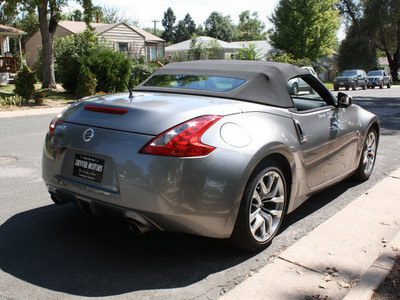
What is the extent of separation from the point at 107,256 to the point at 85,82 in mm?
16166

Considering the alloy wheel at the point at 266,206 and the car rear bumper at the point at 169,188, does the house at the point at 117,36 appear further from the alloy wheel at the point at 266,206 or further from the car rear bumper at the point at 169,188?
the car rear bumper at the point at 169,188

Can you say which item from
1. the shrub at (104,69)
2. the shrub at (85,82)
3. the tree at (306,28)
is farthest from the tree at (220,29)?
the shrub at (85,82)

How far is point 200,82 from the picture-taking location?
164 inches

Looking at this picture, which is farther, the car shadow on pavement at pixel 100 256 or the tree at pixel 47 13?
the tree at pixel 47 13

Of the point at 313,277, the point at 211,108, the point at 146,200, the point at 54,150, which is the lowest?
the point at 313,277

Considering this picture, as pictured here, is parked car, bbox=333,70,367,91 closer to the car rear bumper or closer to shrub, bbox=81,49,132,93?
shrub, bbox=81,49,132,93

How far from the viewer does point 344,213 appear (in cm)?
450

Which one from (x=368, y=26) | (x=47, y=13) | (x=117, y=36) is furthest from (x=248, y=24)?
(x=47, y=13)

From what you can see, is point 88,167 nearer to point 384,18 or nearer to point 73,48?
point 73,48

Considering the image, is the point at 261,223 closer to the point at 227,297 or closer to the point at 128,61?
the point at 227,297

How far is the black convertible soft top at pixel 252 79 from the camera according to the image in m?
3.84

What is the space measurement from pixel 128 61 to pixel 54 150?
17475mm

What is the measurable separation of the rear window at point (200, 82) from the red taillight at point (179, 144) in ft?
3.26

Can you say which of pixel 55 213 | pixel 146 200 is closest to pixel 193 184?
pixel 146 200
